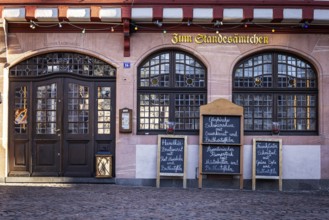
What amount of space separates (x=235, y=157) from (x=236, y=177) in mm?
483

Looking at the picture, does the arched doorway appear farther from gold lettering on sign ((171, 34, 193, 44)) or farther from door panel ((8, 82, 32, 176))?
gold lettering on sign ((171, 34, 193, 44))

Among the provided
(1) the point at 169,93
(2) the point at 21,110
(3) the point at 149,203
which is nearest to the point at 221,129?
(1) the point at 169,93

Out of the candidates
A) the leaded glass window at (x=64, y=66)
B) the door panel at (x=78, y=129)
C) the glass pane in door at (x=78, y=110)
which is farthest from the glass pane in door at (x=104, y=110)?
the leaded glass window at (x=64, y=66)

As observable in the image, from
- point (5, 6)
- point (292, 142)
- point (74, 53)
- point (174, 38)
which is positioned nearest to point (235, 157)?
point (292, 142)

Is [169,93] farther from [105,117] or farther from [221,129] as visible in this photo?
[105,117]

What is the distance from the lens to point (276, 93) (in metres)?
15.9

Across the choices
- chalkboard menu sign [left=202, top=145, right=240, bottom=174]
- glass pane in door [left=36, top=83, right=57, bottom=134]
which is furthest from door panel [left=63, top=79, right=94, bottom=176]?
chalkboard menu sign [left=202, top=145, right=240, bottom=174]

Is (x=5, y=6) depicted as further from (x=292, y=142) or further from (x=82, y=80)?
(x=292, y=142)

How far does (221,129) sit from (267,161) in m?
1.32

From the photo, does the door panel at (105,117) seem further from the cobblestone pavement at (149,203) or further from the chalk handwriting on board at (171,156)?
the chalk handwriting on board at (171,156)

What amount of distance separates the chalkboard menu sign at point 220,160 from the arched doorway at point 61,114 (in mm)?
2275

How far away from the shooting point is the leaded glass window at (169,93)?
1581 cm

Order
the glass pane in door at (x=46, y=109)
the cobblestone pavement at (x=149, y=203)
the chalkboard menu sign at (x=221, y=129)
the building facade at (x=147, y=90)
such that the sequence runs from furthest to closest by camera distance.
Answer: the glass pane in door at (x=46, y=109)
the building facade at (x=147, y=90)
the chalkboard menu sign at (x=221, y=129)
the cobblestone pavement at (x=149, y=203)

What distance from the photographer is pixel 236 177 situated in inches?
610
